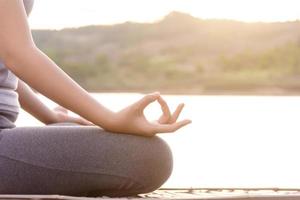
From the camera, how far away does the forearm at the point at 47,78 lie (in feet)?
5.00

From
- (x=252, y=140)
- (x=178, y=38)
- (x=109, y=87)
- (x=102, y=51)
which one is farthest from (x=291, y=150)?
(x=178, y=38)

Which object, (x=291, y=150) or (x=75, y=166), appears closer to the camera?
(x=75, y=166)

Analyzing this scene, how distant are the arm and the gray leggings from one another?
0.46 m

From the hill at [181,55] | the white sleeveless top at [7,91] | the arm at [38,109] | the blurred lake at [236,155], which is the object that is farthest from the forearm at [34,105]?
the hill at [181,55]

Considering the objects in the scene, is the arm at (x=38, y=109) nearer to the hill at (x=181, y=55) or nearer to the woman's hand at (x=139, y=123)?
the woman's hand at (x=139, y=123)

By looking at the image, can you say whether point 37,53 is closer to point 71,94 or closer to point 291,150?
point 71,94

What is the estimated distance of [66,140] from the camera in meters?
1.54

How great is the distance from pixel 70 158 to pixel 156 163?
161mm

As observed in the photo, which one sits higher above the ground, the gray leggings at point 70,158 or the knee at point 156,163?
the knee at point 156,163

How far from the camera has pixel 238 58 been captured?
31234 mm

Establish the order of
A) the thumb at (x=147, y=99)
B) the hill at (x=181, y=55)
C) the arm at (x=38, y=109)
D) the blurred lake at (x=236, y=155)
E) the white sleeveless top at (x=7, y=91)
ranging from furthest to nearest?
the hill at (x=181, y=55)
the blurred lake at (x=236, y=155)
the arm at (x=38, y=109)
the white sleeveless top at (x=7, y=91)
the thumb at (x=147, y=99)

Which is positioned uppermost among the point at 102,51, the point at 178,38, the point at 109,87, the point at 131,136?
the point at 178,38

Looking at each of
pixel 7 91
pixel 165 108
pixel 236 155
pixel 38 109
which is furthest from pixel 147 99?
pixel 236 155

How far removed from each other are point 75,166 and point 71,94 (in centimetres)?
13
